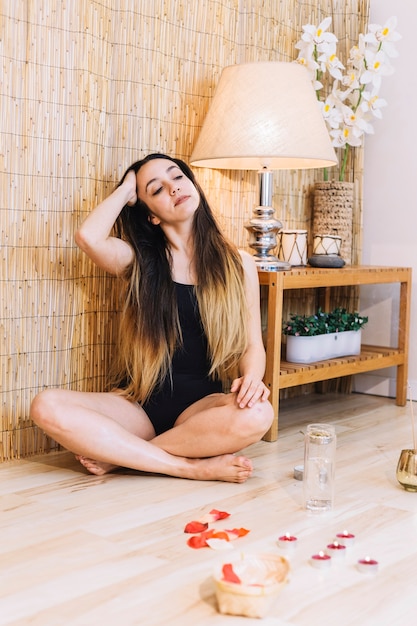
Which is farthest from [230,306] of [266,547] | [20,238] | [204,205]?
[266,547]

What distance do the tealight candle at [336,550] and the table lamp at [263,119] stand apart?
4.00 ft

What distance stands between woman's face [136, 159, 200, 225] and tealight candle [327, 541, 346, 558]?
105cm

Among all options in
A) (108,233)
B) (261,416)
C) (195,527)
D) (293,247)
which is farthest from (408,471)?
(293,247)

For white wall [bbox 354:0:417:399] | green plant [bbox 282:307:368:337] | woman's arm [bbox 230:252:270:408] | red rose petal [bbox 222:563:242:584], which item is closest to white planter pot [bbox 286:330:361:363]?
green plant [bbox 282:307:368:337]

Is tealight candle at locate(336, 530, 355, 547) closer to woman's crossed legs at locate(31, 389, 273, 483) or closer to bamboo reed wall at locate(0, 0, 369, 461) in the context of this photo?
woman's crossed legs at locate(31, 389, 273, 483)

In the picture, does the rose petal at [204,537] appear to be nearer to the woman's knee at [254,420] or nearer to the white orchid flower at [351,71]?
the woman's knee at [254,420]

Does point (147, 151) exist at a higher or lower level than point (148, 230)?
higher

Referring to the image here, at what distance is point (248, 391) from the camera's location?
2.16 metres

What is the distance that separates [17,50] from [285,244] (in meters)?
1.22

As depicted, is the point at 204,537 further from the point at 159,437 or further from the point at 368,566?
the point at 159,437

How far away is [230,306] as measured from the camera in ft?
7.61

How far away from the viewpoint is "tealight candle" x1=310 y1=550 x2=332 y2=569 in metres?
1.56

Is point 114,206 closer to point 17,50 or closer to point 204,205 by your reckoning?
point 204,205

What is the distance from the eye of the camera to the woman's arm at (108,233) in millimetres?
2232
